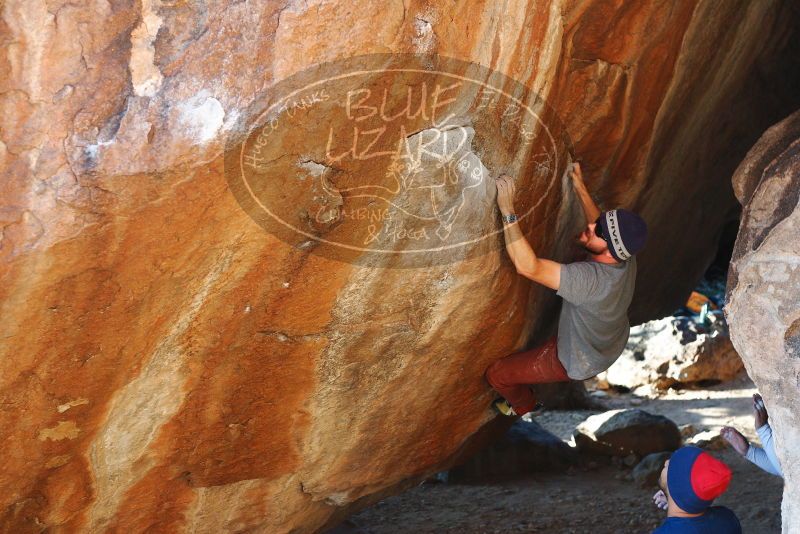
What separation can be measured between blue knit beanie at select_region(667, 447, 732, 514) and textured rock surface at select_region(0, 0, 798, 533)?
0.99 m

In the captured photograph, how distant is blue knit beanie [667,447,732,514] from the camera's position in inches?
107

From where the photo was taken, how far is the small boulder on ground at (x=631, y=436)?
5.78 metres

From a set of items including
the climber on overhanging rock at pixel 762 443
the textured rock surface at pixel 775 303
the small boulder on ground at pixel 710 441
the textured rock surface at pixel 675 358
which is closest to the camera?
the textured rock surface at pixel 775 303

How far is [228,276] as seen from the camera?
108 inches

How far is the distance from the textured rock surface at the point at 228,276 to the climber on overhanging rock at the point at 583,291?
5.1 inches

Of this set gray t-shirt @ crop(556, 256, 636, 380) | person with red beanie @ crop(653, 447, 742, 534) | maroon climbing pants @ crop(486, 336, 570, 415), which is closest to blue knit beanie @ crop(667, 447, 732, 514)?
person with red beanie @ crop(653, 447, 742, 534)

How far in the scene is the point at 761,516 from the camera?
4.56 meters

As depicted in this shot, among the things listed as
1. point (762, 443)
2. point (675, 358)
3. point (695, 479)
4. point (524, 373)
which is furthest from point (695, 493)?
point (675, 358)

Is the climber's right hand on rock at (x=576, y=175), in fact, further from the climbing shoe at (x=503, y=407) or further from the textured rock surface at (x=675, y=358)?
the textured rock surface at (x=675, y=358)

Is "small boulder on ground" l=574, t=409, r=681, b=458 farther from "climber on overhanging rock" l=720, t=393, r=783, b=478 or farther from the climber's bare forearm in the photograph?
the climber's bare forearm

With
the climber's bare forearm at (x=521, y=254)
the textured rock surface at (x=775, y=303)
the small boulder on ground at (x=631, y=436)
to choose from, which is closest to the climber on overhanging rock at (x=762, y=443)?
the textured rock surface at (x=775, y=303)

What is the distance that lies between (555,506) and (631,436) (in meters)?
0.95

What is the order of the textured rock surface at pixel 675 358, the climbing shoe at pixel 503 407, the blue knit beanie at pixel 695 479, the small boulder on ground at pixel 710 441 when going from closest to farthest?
1. the blue knit beanie at pixel 695 479
2. the climbing shoe at pixel 503 407
3. the small boulder on ground at pixel 710 441
4. the textured rock surface at pixel 675 358

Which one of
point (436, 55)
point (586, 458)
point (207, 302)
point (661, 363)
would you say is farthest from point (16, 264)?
point (661, 363)
